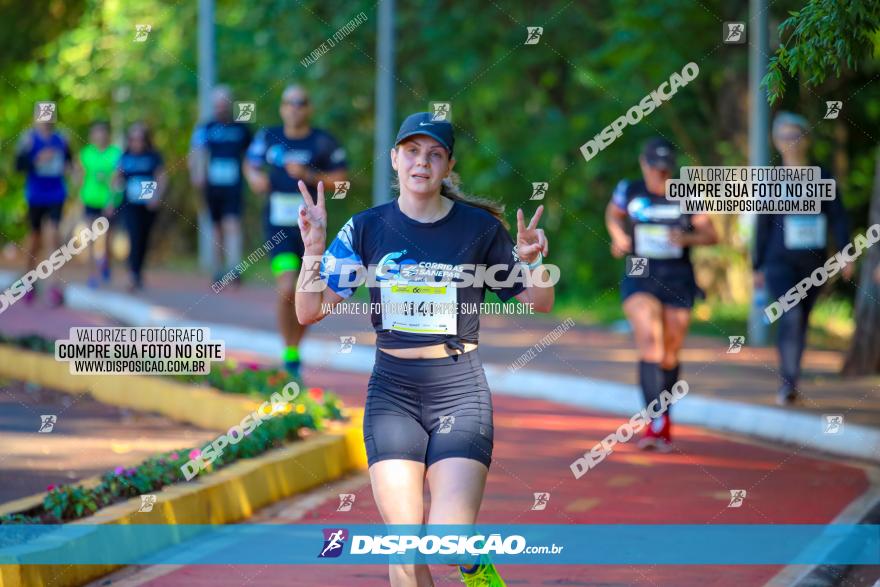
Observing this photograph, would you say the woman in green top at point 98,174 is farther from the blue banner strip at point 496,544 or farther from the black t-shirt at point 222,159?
the blue banner strip at point 496,544

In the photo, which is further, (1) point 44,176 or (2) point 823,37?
(1) point 44,176

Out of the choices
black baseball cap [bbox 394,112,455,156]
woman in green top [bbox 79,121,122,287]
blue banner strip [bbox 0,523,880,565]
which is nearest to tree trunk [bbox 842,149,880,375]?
blue banner strip [bbox 0,523,880,565]

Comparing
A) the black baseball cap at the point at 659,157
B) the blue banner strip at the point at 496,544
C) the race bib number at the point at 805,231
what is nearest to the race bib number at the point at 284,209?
the black baseball cap at the point at 659,157

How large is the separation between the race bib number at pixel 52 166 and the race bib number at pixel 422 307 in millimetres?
14383

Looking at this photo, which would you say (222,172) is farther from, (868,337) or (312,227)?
(312,227)

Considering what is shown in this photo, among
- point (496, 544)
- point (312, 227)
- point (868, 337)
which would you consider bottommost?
point (496, 544)

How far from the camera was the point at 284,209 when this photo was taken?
12.3 meters

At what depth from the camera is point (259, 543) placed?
8023 millimetres

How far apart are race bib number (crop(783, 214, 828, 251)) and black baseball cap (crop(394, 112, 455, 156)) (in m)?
6.79

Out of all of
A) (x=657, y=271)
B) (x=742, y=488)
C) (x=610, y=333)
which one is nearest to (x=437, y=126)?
(x=742, y=488)

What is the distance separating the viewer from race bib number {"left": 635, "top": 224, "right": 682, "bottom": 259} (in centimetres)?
1087

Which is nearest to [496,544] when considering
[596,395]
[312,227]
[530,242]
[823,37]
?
[530,242]

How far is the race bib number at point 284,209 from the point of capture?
1221 centimetres

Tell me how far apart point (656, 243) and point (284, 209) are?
2894 mm
